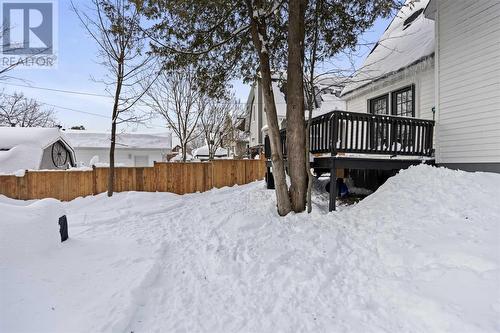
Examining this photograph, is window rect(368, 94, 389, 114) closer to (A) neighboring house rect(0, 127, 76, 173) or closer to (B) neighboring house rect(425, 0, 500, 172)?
(B) neighboring house rect(425, 0, 500, 172)

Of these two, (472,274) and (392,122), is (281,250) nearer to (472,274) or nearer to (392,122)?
(472,274)

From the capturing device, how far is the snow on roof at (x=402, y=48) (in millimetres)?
8539

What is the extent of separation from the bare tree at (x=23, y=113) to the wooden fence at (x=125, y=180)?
2111 cm

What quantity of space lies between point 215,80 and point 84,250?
215 inches

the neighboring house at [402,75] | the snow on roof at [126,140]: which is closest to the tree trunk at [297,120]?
the neighboring house at [402,75]

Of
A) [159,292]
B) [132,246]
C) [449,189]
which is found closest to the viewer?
[159,292]

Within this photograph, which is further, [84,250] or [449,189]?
[449,189]

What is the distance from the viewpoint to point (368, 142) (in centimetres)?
698

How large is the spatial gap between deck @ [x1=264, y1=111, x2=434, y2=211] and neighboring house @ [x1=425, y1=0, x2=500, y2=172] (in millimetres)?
486

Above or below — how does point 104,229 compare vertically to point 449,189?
below

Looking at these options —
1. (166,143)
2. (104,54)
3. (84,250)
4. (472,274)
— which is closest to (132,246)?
(84,250)

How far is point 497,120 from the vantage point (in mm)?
6227

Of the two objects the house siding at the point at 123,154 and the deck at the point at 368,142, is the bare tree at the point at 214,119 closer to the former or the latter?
the house siding at the point at 123,154

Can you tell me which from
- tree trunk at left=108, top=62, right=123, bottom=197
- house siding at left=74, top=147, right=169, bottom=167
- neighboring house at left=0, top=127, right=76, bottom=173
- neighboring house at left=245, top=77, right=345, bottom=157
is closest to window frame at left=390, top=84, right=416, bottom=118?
tree trunk at left=108, top=62, right=123, bottom=197
